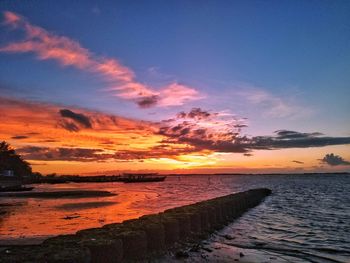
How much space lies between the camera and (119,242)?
367 inches

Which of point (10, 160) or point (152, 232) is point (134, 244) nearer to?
point (152, 232)

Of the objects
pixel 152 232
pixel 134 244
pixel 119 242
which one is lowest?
pixel 134 244

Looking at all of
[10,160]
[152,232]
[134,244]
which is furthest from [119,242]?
[10,160]

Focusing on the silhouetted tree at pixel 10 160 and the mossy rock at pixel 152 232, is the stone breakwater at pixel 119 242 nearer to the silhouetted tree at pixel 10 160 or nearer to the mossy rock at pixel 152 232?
the mossy rock at pixel 152 232

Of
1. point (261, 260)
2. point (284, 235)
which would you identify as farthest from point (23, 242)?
point (284, 235)

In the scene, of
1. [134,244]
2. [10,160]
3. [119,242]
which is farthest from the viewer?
[10,160]

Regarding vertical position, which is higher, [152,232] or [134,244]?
[152,232]

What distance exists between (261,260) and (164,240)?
11.4ft

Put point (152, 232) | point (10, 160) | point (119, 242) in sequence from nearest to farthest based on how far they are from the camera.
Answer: point (119, 242)
point (152, 232)
point (10, 160)

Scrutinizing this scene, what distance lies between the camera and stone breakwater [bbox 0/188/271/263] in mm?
7574

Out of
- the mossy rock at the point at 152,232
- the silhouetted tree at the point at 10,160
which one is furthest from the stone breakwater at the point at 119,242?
the silhouetted tree at the point at 10,160

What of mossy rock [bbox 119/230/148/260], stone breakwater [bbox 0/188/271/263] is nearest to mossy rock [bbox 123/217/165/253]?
stone breakwater [bbox 0/188/271/263]

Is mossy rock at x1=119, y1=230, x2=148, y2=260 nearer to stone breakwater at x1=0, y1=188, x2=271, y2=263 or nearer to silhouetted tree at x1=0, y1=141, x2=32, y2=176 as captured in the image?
stone breakwater at x1=0, y1=188, x2=271, y2=263

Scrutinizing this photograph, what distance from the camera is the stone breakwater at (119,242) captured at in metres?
7.57
